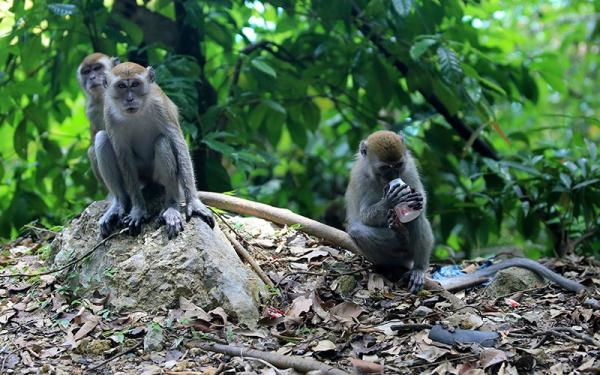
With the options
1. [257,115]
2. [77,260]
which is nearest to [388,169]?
[77,260]

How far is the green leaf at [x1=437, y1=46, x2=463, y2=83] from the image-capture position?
869 cm

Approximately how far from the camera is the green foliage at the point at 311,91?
29.9ft

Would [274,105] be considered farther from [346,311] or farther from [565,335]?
[565,335]

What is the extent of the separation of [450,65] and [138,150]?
3903 mm

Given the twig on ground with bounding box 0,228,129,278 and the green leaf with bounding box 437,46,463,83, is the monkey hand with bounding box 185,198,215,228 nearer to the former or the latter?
the twig on ground with bounding box 0,228,129,278

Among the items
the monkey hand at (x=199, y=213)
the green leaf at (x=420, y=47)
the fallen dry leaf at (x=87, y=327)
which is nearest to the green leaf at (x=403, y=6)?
the green leaf at (x=420, y=47)

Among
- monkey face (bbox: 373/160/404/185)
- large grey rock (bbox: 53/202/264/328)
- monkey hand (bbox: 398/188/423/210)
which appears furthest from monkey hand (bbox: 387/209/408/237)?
large grey rock (bbox: 53/202/264/328)

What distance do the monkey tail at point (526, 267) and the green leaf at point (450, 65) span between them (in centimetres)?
248

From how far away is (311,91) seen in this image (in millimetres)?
11266

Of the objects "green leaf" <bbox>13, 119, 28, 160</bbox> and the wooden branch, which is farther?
"green leaf" <bbox>13, 119, 28, 160</bbox>

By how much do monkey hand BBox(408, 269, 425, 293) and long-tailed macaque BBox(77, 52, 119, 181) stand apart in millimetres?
3864

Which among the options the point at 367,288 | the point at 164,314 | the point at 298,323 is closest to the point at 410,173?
the point at 367,288

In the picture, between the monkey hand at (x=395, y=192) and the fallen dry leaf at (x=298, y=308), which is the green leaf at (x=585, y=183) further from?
the fallen dry leaf at (x=298, y=308)

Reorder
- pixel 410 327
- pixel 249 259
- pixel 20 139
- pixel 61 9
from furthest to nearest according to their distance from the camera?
pixel 20 139, pixel 61 9, pixel 249 259, pixel 410 327
